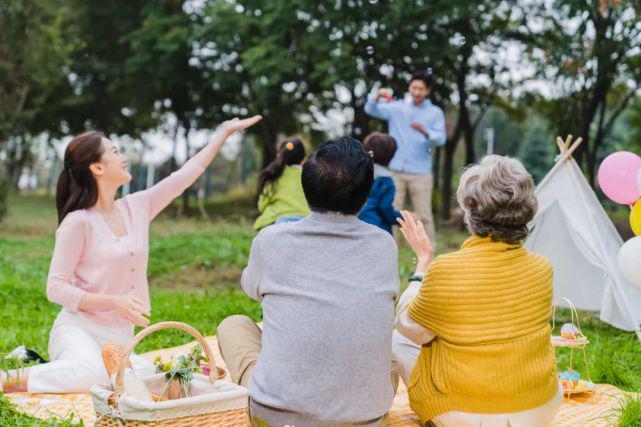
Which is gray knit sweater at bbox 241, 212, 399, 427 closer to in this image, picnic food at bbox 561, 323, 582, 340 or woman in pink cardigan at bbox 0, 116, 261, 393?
woman in pink cardigan at bbox 0, 116, 261, 393

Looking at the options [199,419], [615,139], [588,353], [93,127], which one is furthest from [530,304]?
[615,139]

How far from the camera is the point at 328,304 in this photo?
8.79 feet

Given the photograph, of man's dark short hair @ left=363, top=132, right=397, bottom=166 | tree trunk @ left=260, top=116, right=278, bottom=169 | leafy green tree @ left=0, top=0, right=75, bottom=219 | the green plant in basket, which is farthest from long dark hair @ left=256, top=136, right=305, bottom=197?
tree trunk @ left=260, top=116, right=278, bottom=169

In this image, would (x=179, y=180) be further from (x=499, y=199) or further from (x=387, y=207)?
(x=499, y=199)

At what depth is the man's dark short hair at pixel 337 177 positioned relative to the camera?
2.73 metres

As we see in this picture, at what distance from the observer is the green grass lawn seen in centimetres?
458

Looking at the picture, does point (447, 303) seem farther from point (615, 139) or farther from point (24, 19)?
point (615, 139)

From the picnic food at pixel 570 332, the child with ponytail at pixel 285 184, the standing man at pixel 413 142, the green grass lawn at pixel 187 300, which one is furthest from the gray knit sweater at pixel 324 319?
the standing man at pixel 413 142

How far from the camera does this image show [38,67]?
13.3m

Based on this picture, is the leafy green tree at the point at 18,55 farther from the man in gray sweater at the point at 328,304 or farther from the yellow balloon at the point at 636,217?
the man in gray sweater at the point at 328,304

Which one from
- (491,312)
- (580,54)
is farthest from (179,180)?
(580,54)

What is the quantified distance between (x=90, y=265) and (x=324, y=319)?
1.75 metres

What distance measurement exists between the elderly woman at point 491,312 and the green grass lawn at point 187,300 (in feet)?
2.35

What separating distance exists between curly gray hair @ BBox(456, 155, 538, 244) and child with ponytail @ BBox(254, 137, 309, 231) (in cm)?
Answer: 308
